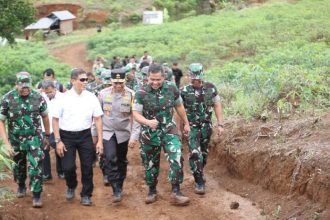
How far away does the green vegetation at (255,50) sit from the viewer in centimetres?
975

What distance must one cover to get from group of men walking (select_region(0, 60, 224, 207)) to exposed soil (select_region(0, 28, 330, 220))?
0.25 meters

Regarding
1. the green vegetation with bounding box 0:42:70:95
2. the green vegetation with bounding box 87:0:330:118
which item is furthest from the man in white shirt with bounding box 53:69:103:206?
the green vegetation with bounding box 0:42:70:95

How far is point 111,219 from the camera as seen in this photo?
22.6ft

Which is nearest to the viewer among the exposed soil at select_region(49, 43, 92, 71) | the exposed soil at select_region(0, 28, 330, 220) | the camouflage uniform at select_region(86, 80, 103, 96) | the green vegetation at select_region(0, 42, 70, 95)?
the exposed soil at select_region(0, 28, 330, 220)

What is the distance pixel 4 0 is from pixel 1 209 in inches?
691

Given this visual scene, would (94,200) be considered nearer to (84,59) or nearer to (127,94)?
(127,94)

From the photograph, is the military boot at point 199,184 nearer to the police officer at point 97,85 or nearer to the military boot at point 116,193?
the military boot at point 116,193

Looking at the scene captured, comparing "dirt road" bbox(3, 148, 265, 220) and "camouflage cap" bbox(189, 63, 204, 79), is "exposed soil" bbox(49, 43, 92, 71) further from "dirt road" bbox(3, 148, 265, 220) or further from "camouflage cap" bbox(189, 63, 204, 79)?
"camouflage cap" bbox(189, 63, 204, 79)

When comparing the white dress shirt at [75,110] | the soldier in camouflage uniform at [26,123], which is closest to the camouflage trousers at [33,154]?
the soldier in camouflage uniform at [26,123]

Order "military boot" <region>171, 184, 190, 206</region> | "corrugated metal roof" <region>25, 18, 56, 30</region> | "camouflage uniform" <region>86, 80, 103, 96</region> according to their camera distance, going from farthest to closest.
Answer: "corrugated metal roof" <region>25, 18, 56, 30</region>, "camouflage uniform" <region>86, 80, 103, 96</region>, "military boot" <region>171, 184, 190, 206</region>

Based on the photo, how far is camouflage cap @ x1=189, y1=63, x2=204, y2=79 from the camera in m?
7.45

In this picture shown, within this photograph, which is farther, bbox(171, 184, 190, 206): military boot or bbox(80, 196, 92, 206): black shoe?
bbox(80, 196, 92, 206): black shoe

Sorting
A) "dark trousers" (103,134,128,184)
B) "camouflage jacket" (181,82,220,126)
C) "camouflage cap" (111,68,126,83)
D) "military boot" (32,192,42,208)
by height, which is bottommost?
"military boot" (32,192,42,208)

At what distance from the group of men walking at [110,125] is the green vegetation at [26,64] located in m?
14.1
